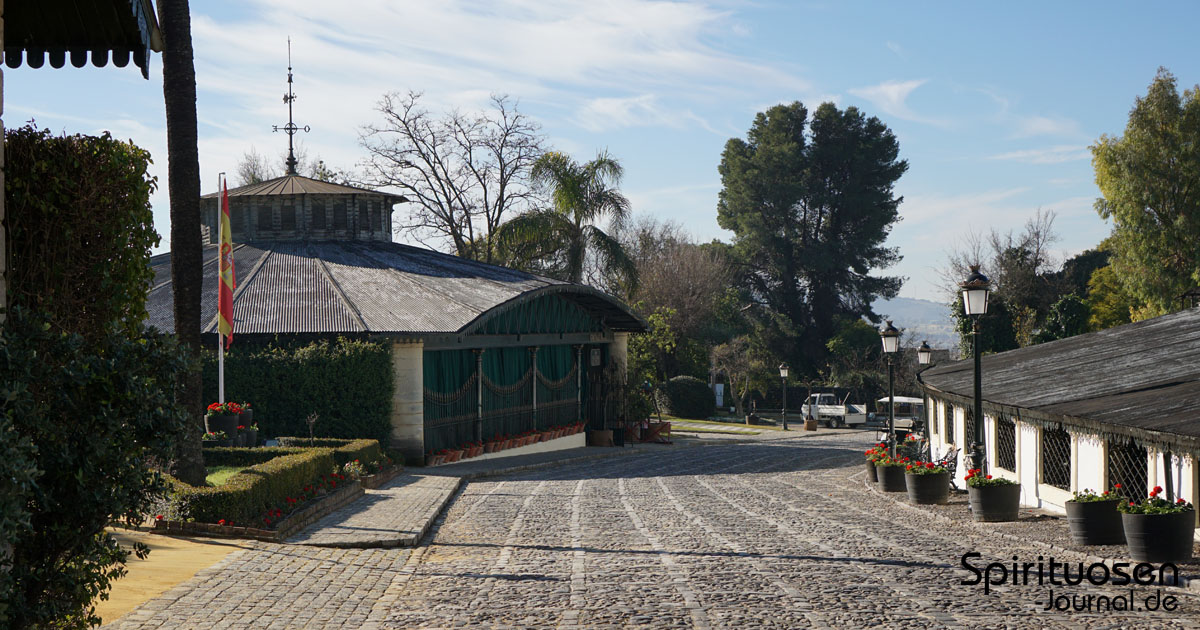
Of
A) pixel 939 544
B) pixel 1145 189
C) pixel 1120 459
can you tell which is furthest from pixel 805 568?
pixel 1145 189

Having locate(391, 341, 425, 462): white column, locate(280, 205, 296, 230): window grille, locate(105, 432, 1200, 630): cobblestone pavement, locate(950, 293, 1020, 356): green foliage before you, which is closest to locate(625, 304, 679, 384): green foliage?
locate(950, 293, 1020, 356): green foliage

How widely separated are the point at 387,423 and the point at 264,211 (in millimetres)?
13102

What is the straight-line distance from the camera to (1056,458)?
57.1 ft

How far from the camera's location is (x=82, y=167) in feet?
24.1

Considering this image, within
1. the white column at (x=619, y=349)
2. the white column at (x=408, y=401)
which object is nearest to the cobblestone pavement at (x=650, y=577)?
the white column at (x=408, y=401)

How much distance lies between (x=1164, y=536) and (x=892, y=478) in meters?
9.63

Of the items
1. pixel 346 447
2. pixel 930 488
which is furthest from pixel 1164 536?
pixel 346 447

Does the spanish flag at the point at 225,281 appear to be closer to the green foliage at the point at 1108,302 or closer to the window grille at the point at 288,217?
the window grille at the point at 288,217

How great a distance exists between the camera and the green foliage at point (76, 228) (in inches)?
279

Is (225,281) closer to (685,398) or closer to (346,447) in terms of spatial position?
(346,447)

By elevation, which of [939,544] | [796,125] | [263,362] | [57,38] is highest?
[796,125]

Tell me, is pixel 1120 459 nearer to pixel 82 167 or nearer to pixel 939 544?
pixel 939 544

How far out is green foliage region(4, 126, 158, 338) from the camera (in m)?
7.09

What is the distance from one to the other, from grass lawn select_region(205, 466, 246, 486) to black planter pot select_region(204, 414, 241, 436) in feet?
8.40
